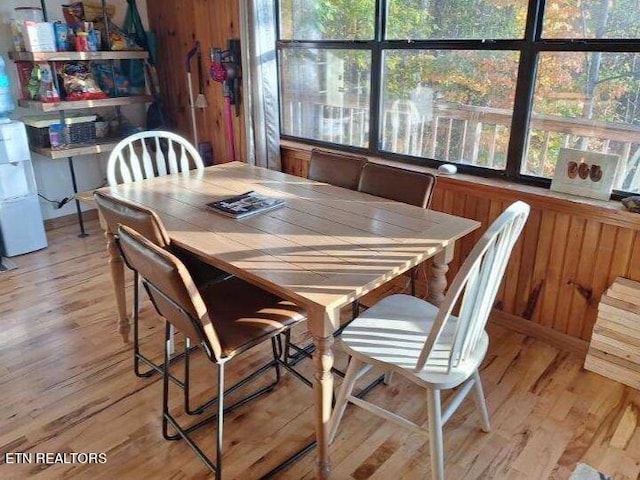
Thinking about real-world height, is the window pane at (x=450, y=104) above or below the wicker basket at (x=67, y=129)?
above

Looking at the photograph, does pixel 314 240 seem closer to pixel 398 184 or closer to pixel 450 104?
pixel 398 184

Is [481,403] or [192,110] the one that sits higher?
[192,110]

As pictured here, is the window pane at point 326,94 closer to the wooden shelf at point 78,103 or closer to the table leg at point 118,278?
the wooden shelf at point 78,103

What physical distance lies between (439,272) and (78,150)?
9.05ft

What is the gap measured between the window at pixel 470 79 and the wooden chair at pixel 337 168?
583mm

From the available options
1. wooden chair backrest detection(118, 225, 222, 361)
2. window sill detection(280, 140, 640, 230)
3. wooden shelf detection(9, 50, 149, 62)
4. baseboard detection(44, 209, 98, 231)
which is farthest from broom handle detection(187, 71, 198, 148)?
wooden chair backrest detection(118, 225, 222, 361)

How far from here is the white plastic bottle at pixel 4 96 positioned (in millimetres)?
3270

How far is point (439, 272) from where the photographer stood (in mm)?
1997

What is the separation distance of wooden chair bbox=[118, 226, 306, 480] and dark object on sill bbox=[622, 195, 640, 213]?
1.37 meters

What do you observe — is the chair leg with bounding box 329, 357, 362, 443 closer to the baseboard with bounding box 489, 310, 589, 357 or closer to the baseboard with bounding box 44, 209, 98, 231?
the baseboard with bounding box 489, 310, 589, 357

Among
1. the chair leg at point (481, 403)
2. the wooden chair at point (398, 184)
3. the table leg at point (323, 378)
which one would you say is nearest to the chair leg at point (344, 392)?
the table leg at point (323, 378)

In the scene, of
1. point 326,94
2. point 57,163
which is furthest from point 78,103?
point 326,94

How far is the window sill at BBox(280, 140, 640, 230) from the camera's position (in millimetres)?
2119

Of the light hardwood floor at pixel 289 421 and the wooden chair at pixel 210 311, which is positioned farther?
the light hardwood floor at pixel 289 421
